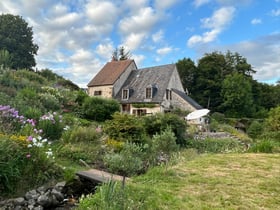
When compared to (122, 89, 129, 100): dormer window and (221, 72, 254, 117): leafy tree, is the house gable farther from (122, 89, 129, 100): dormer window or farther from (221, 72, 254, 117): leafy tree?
(221, 72, 254, 117): leafy tree

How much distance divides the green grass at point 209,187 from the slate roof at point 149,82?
55.9ft

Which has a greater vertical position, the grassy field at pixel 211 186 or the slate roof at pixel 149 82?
the slate roof at pixel 149 82

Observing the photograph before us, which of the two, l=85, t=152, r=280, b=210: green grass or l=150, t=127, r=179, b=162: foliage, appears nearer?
l=85, t=152, r=280, b=210: green grass

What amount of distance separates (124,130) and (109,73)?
20.3 m

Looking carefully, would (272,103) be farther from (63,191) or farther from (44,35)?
(63,191)

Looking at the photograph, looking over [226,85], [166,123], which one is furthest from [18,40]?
[166,123]

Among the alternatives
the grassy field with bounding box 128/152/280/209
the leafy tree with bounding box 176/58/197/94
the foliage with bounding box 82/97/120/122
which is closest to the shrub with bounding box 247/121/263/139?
the foliage with bounding box 82/97/120/122

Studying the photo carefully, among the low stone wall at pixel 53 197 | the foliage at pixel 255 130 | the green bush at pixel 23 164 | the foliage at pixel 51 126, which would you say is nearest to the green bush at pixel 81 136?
the foliage at pixel 51 126

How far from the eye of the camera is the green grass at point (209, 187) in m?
3.31

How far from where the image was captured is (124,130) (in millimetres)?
7941

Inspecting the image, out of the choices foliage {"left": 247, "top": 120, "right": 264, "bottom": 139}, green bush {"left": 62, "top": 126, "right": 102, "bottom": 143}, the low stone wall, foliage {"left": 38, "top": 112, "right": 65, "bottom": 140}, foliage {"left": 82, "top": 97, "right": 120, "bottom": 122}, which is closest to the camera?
the low stone wall

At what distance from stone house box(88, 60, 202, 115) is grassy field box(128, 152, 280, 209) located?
16.9 m

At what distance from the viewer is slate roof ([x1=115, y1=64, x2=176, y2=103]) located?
76.3ft

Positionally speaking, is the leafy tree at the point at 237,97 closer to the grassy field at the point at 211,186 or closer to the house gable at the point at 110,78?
the house gable at the point at 110,78
